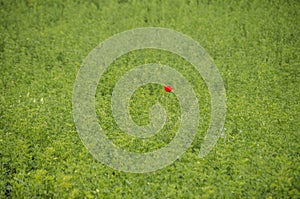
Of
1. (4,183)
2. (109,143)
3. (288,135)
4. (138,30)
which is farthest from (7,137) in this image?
(288,135)

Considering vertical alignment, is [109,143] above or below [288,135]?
below

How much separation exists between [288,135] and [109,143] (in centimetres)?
228

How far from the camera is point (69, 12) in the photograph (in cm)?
679

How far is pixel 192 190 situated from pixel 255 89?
201 cm

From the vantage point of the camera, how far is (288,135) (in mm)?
4039

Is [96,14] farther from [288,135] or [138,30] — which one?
[288,135]

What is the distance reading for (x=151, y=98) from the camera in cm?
Result: 477

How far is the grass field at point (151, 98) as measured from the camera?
3.63m

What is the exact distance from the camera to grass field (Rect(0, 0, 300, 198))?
3.63m

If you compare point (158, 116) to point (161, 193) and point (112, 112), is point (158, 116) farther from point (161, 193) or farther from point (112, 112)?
point (161, 193)

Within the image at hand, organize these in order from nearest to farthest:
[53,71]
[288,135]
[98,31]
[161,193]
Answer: [161,193] < [288,135] < [53,71] < [98,31]

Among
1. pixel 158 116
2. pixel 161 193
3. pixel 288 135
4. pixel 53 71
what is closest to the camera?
pixel 161 193

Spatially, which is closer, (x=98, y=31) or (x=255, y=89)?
(x=255, y=89)

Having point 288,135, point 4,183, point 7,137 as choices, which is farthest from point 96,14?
point 288,135
